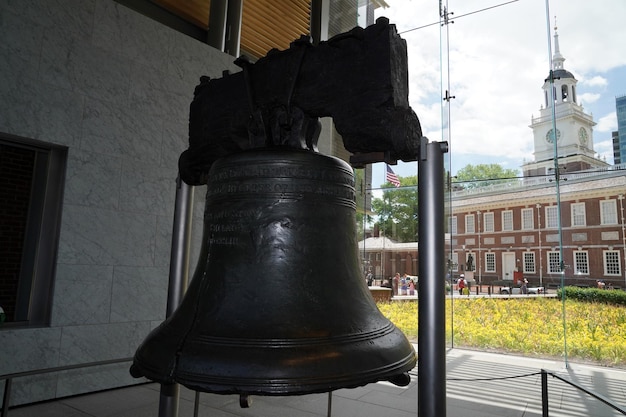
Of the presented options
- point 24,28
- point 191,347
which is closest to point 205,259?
point 191,347

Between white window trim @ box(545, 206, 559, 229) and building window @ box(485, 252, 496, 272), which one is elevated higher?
white window trim @ box(545, 206, 559, 229)

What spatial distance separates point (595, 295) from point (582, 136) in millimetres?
2648

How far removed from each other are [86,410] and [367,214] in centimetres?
673

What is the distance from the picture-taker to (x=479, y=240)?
848 centimetres

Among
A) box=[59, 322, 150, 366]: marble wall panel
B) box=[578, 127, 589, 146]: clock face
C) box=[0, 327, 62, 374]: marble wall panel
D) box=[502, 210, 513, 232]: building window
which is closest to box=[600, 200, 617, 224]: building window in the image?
box=[578, 127, 589, 146]: clock face

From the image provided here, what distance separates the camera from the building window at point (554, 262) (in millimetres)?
6925

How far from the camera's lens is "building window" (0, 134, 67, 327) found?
3.87 metres

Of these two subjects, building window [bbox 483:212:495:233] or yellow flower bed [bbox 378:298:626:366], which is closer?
yellow flower bed [bbox 378:298:626:366]

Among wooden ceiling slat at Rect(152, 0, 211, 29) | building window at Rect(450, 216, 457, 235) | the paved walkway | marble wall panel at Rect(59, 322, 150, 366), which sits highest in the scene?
wooden ceiling slat at Rect(152, 0, 211, 29)

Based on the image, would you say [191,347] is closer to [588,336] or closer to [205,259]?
[205,259]

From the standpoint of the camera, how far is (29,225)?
3.98 m

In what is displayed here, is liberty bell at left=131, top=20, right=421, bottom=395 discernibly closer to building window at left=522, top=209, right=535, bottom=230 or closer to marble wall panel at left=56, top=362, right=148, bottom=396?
marble wall panel at left=56, top=362, right=148, bottom=396

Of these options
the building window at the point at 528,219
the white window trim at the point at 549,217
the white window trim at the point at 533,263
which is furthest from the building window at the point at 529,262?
the white window trim at the point at 549,217

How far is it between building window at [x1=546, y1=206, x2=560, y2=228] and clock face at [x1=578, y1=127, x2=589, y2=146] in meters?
1.18
